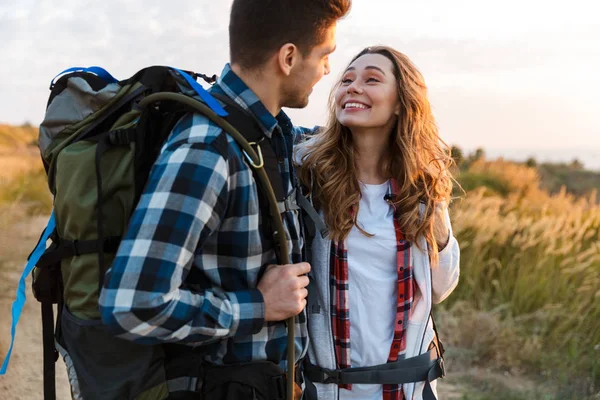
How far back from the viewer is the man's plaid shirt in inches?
61.2

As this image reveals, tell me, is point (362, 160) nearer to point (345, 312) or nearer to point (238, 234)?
point (345, 312)

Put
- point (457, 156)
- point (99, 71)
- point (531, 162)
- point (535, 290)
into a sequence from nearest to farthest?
point (99, 71), point (457, 156), point (535, 290), point (531, 162)

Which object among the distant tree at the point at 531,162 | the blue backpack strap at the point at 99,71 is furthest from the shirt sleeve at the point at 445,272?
the distant tree at the point at 531,162

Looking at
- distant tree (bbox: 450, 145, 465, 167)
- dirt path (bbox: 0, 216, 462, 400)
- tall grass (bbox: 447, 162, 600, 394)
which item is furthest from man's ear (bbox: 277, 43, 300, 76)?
tall grass (bbox: 447, 162, 600, 394)

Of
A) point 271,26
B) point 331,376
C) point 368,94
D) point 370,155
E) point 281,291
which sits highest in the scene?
point 271,26

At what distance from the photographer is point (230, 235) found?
1734mm

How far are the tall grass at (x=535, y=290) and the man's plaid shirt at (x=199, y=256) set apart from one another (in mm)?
4050

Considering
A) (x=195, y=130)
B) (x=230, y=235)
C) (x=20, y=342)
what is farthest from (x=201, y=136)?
(x=20, y=342)

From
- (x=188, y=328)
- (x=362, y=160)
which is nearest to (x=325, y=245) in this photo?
(x=362, y=160)

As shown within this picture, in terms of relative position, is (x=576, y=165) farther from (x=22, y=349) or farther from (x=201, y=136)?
(x=201, y=136)

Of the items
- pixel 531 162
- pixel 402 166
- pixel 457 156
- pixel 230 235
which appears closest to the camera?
pixel 230 235

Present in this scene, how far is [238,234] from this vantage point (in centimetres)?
173

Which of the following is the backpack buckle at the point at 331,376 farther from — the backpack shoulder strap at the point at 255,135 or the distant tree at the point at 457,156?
the distant tree at the point at 457,156

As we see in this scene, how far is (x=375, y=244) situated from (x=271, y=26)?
99cm
